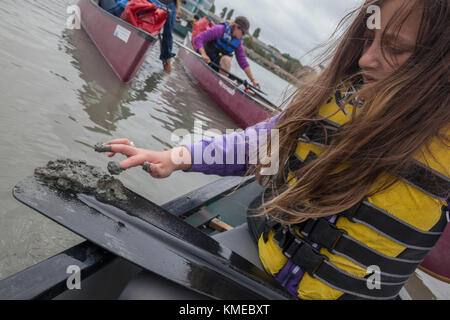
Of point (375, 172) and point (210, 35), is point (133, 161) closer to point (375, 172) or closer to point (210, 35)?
point (375, 172)

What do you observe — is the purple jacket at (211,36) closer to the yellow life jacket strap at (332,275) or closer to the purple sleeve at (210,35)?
the purple sleeve at (210,35)

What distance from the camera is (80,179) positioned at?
110 centimetres

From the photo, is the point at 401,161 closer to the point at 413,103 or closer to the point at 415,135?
the point at 415,135

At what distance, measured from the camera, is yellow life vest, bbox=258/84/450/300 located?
0.99m

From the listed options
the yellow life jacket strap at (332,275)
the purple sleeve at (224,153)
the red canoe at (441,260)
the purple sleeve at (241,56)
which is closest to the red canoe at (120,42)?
the purple sleeve at (241,56)

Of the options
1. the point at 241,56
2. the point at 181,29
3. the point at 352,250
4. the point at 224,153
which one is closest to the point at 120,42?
the point at 241,56

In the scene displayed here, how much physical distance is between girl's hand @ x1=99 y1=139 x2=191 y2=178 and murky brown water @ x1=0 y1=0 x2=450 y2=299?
97 centimetres

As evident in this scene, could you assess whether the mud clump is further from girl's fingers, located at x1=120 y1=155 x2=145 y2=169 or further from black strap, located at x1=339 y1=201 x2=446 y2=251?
black strap, located at x1=339 y1=201 x2=446 y2=251

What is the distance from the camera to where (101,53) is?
6.27 m

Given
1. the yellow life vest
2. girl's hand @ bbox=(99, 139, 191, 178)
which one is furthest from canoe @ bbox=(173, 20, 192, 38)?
the yellow life vest

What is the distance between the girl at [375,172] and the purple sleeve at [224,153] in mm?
131

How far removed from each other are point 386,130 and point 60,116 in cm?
322

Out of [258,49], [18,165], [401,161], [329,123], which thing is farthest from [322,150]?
[258,49]
